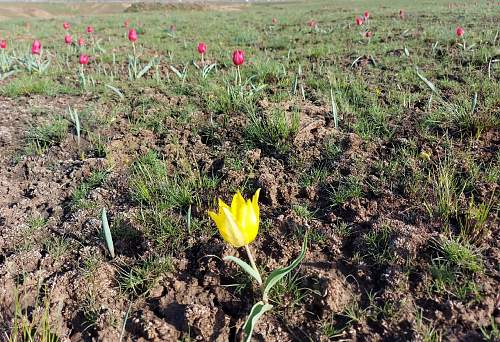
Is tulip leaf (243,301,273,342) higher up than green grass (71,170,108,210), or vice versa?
green grass (71,170,108,210)

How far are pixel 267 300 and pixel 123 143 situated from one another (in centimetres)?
185

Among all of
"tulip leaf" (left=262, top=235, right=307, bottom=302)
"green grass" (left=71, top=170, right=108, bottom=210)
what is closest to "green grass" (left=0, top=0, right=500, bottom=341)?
"green grass" (left=71, top=170, right=108, bottom=210)

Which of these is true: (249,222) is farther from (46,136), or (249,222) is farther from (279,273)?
(46,136)

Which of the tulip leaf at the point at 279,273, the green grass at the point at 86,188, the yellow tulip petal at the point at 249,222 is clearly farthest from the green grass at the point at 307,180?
the yellow tulip petal at the point at 249,222

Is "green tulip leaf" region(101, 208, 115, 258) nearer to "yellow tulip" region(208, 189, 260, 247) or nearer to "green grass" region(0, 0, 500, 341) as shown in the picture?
"green grass" region(0, 0, 500, 341)

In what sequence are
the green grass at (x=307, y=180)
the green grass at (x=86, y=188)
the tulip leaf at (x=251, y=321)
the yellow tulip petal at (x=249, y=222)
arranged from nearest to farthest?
the tulip leaf at (x=251, y=321), the yellow tulip petal at (x=249, y=222), the green grass at (x=307, y=180), the green grass at (x=86, y=188)

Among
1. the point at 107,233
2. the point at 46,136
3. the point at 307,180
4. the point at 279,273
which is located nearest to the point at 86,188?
the point at 107,233

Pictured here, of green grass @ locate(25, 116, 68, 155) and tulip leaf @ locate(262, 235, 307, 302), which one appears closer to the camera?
tulip leaf @ locate(262, 235, 307, 302)

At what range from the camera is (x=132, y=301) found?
5.49 ft

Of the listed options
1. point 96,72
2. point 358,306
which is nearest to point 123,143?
point 358,306

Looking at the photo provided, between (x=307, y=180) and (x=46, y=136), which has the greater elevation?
(x=46, y=136)

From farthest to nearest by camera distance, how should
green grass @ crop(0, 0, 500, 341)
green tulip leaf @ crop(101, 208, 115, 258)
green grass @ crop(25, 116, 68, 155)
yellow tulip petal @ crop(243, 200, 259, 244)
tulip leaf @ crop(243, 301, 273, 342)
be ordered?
green grass @ crop(25, 116, 68, 155) < green tulip leaf @ crop(101, 208, 115, 258) < green grass @ crop(0, 0, 500, 341) < yellow tulip petal @ crop(243, 200, 259, 244) < tulip leaf @ crop(243, 301, 273, 342)

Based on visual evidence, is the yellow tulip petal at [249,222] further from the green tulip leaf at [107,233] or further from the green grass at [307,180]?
the green tulip leaf at [107,233]

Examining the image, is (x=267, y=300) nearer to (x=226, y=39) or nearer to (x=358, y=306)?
(x=358, y=306)
